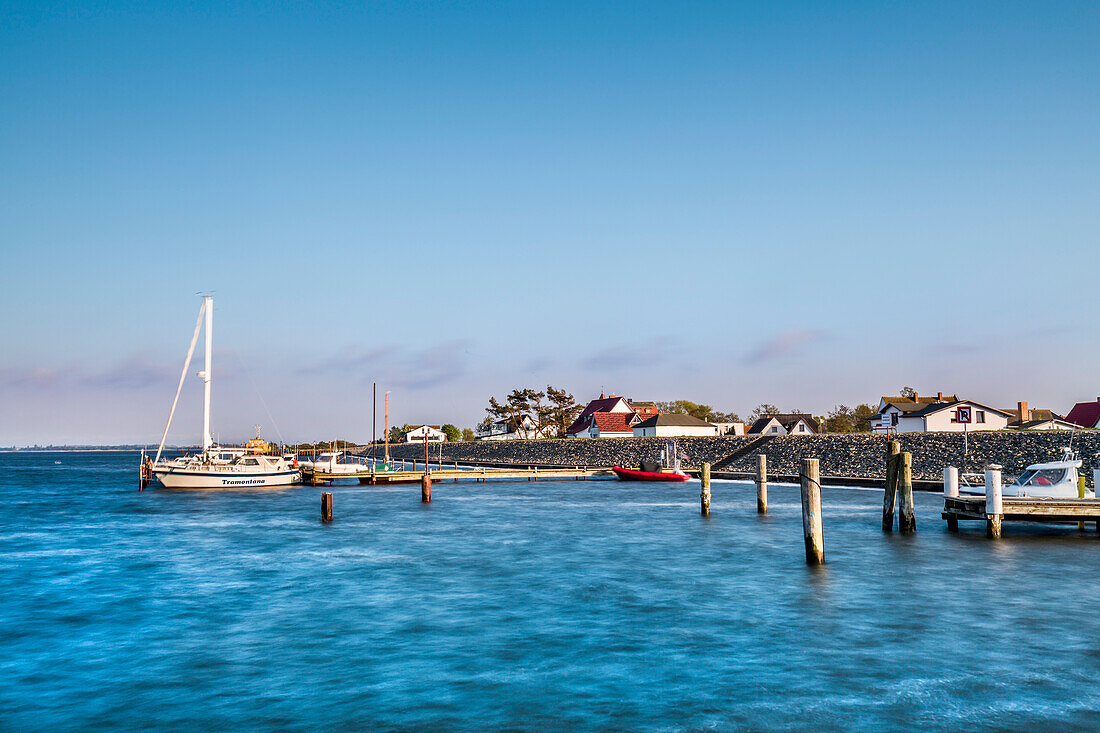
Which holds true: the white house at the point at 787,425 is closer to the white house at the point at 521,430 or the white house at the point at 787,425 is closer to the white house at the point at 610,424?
the white house at the point at 610,424

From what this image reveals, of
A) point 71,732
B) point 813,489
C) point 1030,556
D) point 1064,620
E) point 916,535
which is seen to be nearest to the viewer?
point 71,732

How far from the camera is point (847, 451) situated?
6925 centimetres

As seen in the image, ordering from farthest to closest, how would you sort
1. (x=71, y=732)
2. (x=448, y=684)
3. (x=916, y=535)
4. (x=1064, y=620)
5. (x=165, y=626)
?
(x=916, y=535) < (x=165, y=626) < (x=1064, y=620) < (x=448, y=684) < (x=71, y=732)

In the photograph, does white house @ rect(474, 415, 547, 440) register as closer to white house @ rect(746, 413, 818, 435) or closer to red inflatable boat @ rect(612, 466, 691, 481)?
white house @ rect(746, 413, 818, 435)

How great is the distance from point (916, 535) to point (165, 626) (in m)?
27.1

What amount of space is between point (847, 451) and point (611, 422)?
55986mm

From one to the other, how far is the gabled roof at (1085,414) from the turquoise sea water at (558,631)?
6454cm

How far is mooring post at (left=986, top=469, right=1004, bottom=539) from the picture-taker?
86.1 ft

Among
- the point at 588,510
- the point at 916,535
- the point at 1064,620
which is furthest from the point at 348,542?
the point at 1064,620

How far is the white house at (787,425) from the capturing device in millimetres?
114188

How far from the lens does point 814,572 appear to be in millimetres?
23203

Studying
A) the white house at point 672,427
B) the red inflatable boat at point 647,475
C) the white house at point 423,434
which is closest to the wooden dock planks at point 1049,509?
the red inflatable boat at point 647,475

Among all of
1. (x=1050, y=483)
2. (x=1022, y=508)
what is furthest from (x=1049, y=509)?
(x=1050, y=483)

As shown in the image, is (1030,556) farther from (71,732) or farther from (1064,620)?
(71,732)
